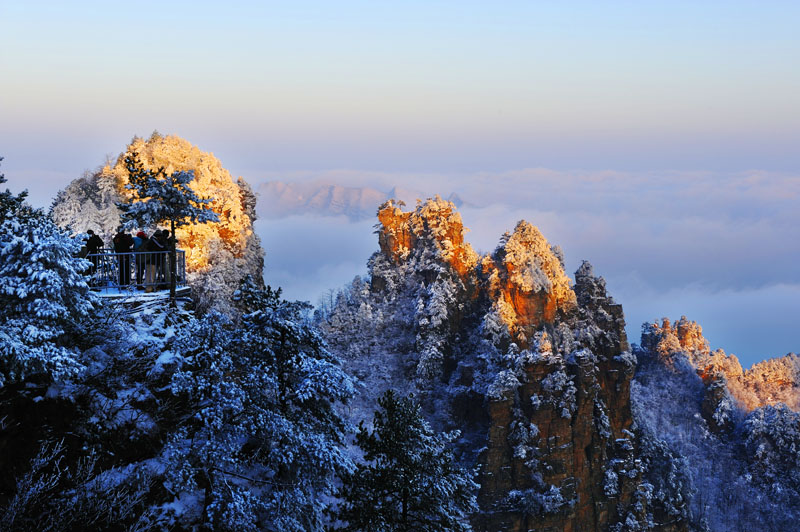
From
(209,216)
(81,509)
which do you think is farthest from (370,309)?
(81,509)

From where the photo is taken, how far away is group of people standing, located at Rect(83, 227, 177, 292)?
24719mm

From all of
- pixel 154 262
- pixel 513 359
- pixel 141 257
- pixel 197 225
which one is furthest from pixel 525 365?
pixel 141 257

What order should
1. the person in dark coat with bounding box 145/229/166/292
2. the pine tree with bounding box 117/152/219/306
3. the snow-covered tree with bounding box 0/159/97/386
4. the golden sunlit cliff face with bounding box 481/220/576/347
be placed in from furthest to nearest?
1. the golden sunlit cliff face with bounding box 481/220/576/347
2. the person in dark coat with bounding box 145/229/166/292
3. the pine tree with bounding box 117/152/219/306
4. the snow-covered tree with bounding box 0/159/97/386

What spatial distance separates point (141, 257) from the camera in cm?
2534

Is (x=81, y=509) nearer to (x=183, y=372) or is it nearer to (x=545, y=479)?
(x=183, y=372)

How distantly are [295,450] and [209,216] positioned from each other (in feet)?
27.8

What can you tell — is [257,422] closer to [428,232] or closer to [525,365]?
[525,365]

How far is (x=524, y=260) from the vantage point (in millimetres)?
55688

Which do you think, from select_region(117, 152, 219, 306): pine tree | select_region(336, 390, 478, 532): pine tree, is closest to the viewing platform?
select_region(117, 152, 219, 306): pine tree

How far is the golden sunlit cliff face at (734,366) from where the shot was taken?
82938 millimetres

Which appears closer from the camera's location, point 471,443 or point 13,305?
point 13,305

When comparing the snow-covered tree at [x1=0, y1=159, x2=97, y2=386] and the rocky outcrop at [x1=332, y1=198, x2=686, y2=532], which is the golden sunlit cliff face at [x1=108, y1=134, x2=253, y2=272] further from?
the snow-covered tree at [x1=0, y1=159, x2=97, y2=386]

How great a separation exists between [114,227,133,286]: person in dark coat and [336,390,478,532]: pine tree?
9388 mm

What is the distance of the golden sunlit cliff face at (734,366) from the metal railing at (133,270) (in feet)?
221
